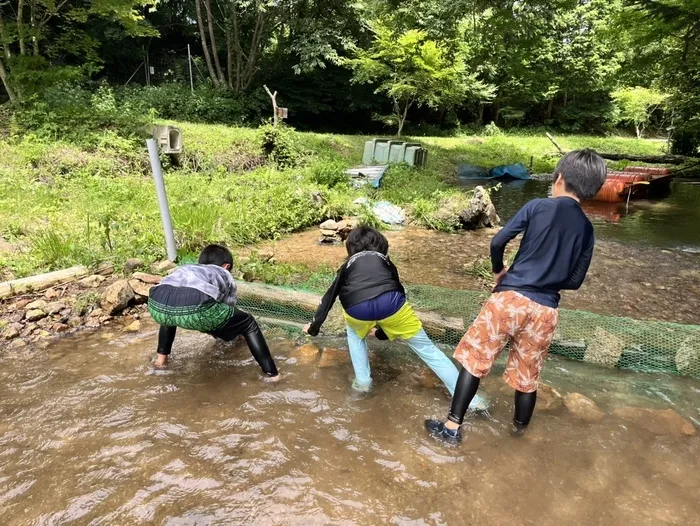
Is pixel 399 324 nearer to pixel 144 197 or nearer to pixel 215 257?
pixel 215 257

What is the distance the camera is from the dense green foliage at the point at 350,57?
11.4m

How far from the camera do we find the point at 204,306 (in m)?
3.32

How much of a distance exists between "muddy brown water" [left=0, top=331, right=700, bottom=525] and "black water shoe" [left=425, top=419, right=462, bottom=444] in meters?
0.06

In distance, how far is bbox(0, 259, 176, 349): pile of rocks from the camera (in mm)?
4180

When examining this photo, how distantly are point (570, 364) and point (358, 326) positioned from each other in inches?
76.6

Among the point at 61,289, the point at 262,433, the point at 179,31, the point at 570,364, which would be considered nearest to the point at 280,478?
the point at 262,433

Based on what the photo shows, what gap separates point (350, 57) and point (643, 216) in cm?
1731

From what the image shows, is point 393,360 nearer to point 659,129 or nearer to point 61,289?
point 61,289

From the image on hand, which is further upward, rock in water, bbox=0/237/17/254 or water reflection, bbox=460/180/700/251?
rock in water, bbox=0/237/17/254

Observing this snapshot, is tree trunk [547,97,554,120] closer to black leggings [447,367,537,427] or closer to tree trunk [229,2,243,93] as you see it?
tree trunk [229,2,243,93]

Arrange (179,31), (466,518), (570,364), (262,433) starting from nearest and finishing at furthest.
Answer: (466,518) < (262,433) < (570,364) < (179,31)

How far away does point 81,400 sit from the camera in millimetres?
3227

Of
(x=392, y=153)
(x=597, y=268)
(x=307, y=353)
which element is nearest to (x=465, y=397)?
(x=307, y=353)

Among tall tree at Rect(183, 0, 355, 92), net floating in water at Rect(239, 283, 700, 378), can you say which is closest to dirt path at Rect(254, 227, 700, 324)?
net floating in water at Rect(239, 283, 700, 378)
